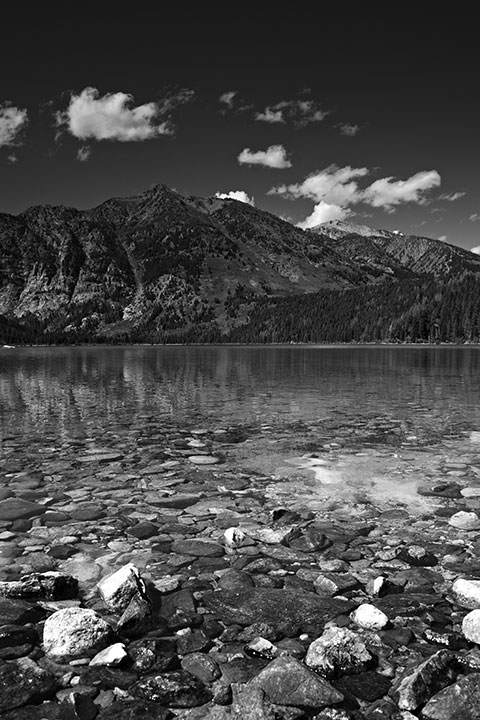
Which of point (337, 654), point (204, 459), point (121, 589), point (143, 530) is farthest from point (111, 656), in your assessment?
point (204, 459)

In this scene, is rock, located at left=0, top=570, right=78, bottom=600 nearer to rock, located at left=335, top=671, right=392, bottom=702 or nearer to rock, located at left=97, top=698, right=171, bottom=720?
rock, located at left=97, top=698, right=171, bottom=720

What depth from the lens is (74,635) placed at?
5172mm

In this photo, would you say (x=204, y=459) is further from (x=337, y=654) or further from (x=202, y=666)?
(x=337, y=654)

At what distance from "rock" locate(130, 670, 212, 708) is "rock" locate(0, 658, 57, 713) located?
0.83 m

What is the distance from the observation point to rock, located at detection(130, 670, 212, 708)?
435 centimetres

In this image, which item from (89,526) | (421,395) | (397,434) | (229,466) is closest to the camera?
(89,526)

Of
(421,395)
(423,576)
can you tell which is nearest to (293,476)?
(423,576)

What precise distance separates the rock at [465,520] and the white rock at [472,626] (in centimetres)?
353

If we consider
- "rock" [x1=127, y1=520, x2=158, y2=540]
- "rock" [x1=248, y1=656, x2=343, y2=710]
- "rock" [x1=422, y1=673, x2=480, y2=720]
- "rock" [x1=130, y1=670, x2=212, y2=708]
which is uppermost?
"rock" [x1=422, y1=673, x2=480, y2=720]

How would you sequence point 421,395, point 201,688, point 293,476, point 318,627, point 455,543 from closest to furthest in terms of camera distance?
point 201,688
point 318,627
point 455,543
point 293,476
point 421,395

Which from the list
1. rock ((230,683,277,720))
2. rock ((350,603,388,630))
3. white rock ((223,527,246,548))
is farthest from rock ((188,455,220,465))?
rock ((230,683,277,720))

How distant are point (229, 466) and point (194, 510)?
3.65 meters

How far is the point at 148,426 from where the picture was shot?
20.0 meters

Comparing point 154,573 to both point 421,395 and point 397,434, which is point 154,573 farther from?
point 421,395
